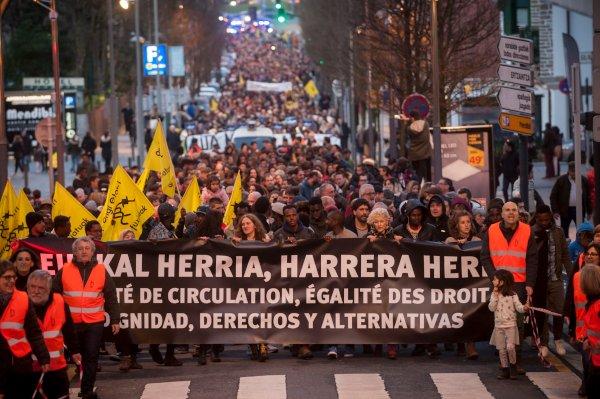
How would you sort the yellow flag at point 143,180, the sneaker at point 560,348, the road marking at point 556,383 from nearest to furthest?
the road marking at point 556,383 → the sneaker at point 560,348 → the yellow flag at point 143,180

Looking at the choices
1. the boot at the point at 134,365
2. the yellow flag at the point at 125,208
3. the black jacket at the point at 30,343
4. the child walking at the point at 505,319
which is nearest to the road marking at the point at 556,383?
the child walking at the point at 505,319

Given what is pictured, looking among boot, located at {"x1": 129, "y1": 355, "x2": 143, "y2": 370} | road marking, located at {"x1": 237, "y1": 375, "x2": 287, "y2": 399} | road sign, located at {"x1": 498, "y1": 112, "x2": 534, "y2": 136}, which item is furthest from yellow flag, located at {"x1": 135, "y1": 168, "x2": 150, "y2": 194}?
road marking, located at {"x1": 237, "y1": 375, "x2": 287, "y2": 399}

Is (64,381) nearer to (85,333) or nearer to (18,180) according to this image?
(85,333)

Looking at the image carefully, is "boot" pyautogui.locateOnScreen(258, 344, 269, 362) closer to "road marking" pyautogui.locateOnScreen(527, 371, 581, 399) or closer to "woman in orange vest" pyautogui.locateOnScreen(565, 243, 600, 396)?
"road marking" pyautogui.locateOnScreen(527, 371, 581, 399)

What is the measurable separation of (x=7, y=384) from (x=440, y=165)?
16.5 meters

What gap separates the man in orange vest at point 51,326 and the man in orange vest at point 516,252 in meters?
4.52

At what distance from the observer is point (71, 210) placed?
62.9ft

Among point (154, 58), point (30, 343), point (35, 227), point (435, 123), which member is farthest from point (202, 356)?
point (154, 58)

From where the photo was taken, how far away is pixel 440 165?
93.0 ft

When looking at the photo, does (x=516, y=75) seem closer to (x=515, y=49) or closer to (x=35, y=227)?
(x=515, y=49)

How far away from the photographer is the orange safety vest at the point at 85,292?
1464cm

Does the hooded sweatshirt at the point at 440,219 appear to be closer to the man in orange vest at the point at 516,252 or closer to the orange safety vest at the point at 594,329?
the man in orange vest at the point at 516,252

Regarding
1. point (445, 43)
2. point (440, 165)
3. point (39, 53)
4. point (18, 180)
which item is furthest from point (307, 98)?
point (440, 165)

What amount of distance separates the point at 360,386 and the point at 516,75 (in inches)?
267
